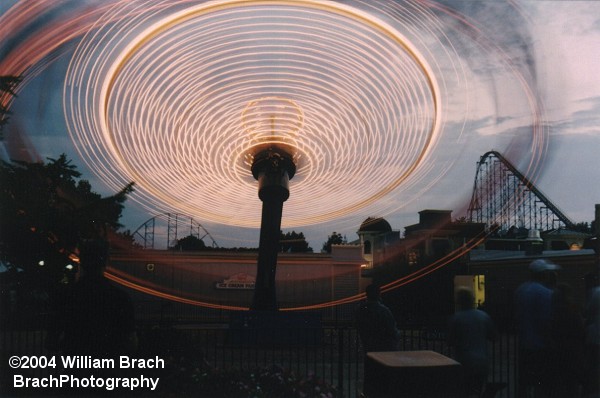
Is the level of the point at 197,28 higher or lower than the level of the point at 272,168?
higher

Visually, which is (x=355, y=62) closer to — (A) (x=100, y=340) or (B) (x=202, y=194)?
(B) (x=202, y=194)

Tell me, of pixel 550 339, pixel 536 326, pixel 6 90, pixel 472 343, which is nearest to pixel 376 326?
pixel 472 343

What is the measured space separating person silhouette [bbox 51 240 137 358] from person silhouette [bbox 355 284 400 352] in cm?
393

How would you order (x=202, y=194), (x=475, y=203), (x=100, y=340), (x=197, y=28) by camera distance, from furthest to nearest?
(x=475, y=203)
(x=202, y=194)
(x=197, y=28)
(x=100, y=340)

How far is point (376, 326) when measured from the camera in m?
9.28

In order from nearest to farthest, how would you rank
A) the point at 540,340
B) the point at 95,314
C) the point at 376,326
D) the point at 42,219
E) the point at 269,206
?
the point at 95,314 < the point at 540,340 < the point at 376,326 < the point at 42,219 < the point at 269,206

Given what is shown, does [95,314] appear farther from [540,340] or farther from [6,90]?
[6,90]

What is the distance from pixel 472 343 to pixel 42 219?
8203 mm

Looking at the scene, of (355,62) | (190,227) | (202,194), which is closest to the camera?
(355,62)

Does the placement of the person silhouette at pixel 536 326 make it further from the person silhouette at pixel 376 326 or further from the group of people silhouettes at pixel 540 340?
the person silhouette at pixel 376 326

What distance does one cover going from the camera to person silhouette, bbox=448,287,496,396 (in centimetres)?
810

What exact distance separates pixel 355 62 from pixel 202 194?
5528mm

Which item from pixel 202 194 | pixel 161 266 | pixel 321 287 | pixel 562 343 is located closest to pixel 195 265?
pixel 161 266

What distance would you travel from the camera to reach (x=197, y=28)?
42.9ft
